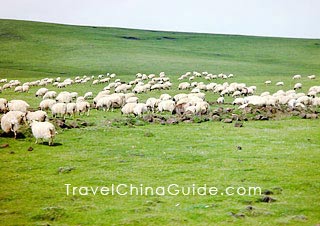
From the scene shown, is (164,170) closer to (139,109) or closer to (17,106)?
(139,109)

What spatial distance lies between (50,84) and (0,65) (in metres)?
25.5

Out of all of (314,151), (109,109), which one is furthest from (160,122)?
(314,151)

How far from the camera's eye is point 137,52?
3826 inches

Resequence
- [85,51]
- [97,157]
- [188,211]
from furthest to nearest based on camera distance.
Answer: [85,51]
[97,157]
[188,211]

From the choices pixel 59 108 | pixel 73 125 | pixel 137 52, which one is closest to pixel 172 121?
pixel 73 125

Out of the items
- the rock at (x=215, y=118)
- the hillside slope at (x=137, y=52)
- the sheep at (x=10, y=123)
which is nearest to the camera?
the sheep at (x=10, y=123)

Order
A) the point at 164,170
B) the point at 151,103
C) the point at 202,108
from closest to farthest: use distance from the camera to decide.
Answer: the point at 164,170, the point at 202,108, the point at 151,103

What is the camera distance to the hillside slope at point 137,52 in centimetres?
7519

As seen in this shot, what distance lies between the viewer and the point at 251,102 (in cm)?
3262

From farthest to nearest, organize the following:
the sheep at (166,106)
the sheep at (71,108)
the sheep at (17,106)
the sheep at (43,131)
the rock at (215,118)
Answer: the sheep at (166,106), the sheep at (71,108), the rock at (215,118), the sheep at (17,106), the sheep at (43,131)

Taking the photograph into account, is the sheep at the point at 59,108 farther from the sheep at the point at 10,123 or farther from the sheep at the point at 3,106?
the sheep at the point at 10,123

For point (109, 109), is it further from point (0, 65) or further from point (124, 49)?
point (124, 49)

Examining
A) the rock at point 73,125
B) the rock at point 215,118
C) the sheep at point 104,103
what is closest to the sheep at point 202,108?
the rock at point 215,118

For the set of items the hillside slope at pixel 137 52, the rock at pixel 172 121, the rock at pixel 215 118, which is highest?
the hillside slope at pixel 137 52
